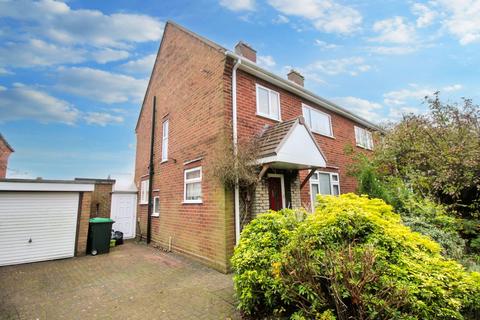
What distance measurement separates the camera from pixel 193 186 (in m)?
8.37

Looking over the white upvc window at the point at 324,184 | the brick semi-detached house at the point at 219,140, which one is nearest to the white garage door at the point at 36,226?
the brick semi-detached house at the point at 219,140

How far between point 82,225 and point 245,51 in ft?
33.4

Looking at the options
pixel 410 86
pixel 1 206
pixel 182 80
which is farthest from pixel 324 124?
pixel 1 206

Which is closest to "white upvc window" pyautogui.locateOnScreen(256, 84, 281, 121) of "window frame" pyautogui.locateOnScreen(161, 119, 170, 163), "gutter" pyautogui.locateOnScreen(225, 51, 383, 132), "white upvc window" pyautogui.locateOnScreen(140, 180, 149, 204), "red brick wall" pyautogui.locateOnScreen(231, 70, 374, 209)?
"red brick wall" pyautogui.locateOnScreen(231, 70, 374, 209)

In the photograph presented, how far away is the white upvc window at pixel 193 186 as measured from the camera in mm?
7965

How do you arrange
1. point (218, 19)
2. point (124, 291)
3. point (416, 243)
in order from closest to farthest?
point (416, 243) → point (124, 291) → point (218, 19)

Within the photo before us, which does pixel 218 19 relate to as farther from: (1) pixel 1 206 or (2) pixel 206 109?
(1) pixel 1 206

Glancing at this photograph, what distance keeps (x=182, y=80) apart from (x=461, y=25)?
10.6 meters

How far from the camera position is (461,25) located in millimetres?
7562

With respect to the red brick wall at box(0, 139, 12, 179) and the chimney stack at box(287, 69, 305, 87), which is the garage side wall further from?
the red brick wall at box(0, 139, 12, 179)

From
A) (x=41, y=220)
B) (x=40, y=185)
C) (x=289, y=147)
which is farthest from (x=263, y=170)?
(x=41, y=220)

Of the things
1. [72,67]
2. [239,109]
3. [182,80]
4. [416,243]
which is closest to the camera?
[416,243]

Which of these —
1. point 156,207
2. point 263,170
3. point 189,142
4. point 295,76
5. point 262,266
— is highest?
point 295,76

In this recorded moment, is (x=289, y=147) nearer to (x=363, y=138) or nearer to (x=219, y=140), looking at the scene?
(x=219, y=140)
